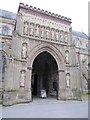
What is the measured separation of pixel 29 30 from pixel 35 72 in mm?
9150

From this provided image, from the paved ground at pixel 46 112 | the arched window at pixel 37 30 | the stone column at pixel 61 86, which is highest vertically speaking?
the arched window at pixel 37 30

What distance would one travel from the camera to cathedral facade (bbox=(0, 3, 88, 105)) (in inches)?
661

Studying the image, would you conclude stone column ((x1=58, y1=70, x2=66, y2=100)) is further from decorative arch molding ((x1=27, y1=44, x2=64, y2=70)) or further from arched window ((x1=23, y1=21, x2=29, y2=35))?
arched window ((x1=23, y1=21, x2=29, y2=35))

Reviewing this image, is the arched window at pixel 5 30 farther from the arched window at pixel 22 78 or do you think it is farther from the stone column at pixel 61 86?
the stone column at pixel 61 86

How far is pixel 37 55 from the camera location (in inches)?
774

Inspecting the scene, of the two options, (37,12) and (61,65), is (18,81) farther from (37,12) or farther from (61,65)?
(37,12)


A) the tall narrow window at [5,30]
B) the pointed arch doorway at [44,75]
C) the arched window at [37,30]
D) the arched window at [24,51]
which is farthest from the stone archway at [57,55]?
the tall narrow window at [5,30]

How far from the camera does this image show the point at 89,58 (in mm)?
38250

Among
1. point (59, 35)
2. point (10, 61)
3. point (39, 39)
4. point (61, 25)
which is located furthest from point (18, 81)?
point (61, 25)

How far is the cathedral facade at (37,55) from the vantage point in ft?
55.1

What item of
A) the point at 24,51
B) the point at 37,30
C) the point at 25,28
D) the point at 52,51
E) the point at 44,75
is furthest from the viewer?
the point at 44,75

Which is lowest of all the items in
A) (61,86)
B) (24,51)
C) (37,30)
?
(61,86)

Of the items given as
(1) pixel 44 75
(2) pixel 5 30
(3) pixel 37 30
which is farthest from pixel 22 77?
(2) pixel 5 30

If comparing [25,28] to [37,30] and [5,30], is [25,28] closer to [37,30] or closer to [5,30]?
[37,30]
